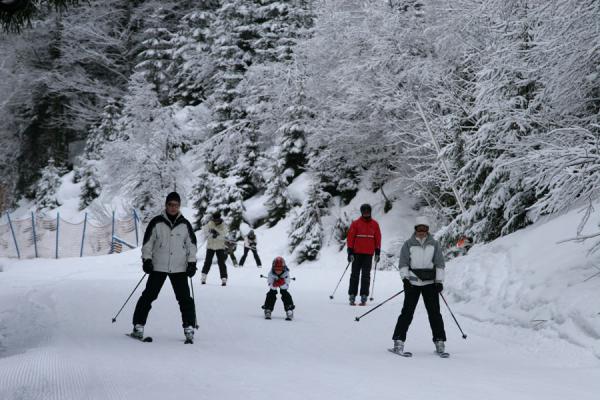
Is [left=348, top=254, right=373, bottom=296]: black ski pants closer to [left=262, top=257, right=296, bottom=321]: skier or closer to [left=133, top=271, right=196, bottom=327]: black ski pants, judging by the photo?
[left=262, top=257, right=296, bottom=321]: skier

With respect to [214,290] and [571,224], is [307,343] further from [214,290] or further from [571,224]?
[214,290]

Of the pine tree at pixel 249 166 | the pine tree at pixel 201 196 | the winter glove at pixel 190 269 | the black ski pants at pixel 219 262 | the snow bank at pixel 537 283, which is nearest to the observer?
the winter glove at pixel 190 269

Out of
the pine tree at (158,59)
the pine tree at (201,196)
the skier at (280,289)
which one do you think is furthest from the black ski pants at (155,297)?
the pine tree at (158,59)

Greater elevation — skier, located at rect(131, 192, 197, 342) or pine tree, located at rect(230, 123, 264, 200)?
pine tree, located at rect(230, 123, 264, 200)

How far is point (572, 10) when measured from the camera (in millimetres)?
8156

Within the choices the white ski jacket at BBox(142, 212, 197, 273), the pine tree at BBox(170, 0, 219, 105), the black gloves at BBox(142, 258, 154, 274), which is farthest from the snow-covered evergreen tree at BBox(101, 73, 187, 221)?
the black gloves at BBox(142, 258, 154, 274)

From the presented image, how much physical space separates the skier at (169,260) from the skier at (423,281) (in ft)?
8.54

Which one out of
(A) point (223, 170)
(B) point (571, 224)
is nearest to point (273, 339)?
(B) point (571, 224)

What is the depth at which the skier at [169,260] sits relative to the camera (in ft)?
23.8

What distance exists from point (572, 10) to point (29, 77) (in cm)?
4747

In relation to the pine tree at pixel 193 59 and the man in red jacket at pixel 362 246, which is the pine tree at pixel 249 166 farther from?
the man in red jacket at pixel 362 246

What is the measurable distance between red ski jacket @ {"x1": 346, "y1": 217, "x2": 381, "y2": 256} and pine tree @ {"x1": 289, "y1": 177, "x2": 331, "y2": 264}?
12458 millimetres

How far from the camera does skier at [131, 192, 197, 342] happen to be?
23.8 ft

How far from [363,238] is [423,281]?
14.7ft
